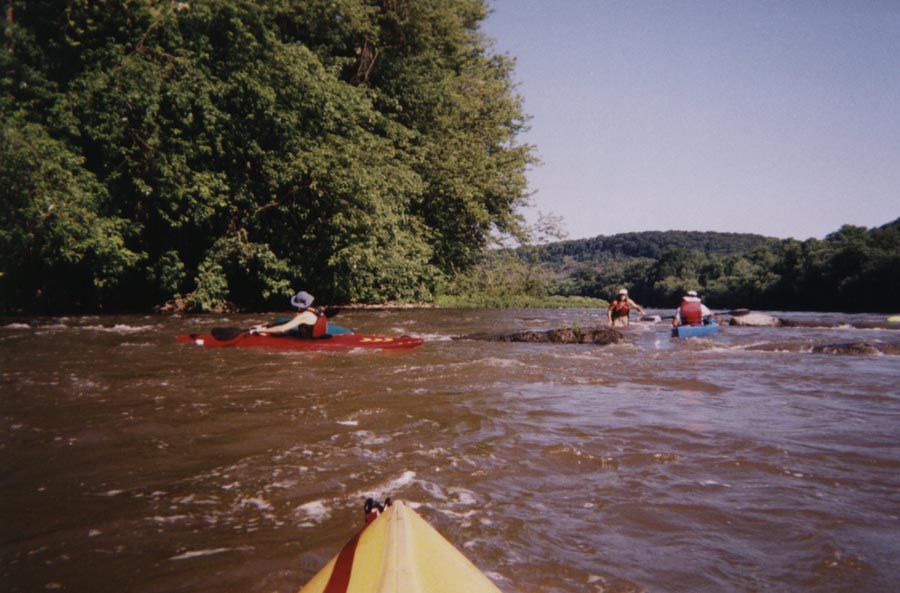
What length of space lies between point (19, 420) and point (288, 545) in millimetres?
3476

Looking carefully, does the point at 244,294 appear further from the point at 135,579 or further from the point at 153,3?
the point at 135,579

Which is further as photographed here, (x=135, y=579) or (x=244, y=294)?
(x=244, y=294)

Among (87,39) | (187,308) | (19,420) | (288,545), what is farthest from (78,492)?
(87,39)

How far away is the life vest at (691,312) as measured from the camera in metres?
12.9

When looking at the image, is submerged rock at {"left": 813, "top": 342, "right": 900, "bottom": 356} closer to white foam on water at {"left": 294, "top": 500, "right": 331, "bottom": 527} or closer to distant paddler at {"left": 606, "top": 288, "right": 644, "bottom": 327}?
distant paddler at {"left": 606, "top": 288, "right": 644, "bottom": 327}

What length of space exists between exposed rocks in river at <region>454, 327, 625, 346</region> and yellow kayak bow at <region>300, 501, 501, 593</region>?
9694 millimetres

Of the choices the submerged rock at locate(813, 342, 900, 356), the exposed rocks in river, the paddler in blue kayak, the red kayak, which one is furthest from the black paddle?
the submerged rock at locate(813, 342, 900, 356)

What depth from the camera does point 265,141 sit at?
51.6ft

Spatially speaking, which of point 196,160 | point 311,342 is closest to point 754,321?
point 311,342

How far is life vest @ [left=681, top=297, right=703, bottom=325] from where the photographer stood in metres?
12.9

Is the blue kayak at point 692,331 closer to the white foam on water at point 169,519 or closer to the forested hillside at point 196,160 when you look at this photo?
the forested hillside at point 196,160

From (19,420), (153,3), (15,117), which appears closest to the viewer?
(19,420)

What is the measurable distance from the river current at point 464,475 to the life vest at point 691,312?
5.81m

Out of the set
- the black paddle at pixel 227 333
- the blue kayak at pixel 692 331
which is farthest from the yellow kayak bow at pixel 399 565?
the blue kayak at pixel 692 331
